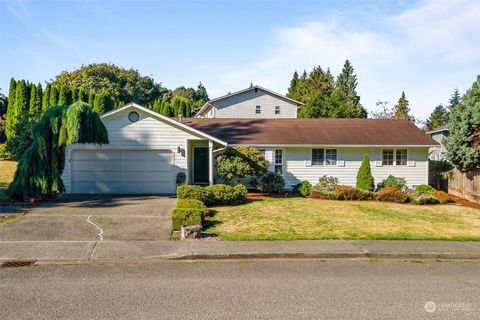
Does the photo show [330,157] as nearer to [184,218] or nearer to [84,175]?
[184,218]

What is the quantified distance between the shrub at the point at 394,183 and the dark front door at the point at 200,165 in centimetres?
1013

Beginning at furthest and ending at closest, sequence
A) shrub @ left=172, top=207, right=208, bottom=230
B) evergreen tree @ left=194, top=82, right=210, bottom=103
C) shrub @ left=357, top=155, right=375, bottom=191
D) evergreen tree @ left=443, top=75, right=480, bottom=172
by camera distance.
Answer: evergreen tree @ left=194, top=82, right=210, bottom=103 < shrub @ left=357, top=155, right=375, bottom=191 < evergreen tree @ left=443, top=75, right=480, bottom=172 < shrub @ left=172, top=207, right=208, bottom=230

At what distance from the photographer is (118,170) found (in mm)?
19250

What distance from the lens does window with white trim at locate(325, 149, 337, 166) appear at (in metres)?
22.1

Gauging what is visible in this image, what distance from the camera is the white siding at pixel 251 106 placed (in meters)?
37.4

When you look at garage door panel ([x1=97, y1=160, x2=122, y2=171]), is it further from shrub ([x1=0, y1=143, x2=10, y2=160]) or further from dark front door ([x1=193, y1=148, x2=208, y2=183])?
shrub ([x1=0, y1=143, x2=10, y2=160])

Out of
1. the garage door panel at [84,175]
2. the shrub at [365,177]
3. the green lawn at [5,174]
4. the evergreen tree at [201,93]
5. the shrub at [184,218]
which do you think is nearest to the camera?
the shrub at [184,218]

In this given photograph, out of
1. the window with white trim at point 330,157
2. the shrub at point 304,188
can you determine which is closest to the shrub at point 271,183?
the shrub at point 304,188

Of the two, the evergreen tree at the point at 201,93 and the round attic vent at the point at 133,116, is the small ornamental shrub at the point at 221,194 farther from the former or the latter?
the evergreen tree at the point at 201,93

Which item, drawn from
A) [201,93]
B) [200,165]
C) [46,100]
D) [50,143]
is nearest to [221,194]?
[200,165]

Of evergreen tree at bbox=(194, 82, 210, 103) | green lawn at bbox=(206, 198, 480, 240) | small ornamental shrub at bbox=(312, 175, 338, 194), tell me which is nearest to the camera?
green lawn at bbox=(206, 198, 480, 240)

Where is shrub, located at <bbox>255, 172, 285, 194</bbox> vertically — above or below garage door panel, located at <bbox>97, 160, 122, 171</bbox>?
below

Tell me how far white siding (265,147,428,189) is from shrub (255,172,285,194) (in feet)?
4.61

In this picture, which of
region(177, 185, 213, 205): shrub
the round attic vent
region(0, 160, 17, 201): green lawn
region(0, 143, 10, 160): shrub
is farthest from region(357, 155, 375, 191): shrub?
region(0, 143, 10, 160): shrub
